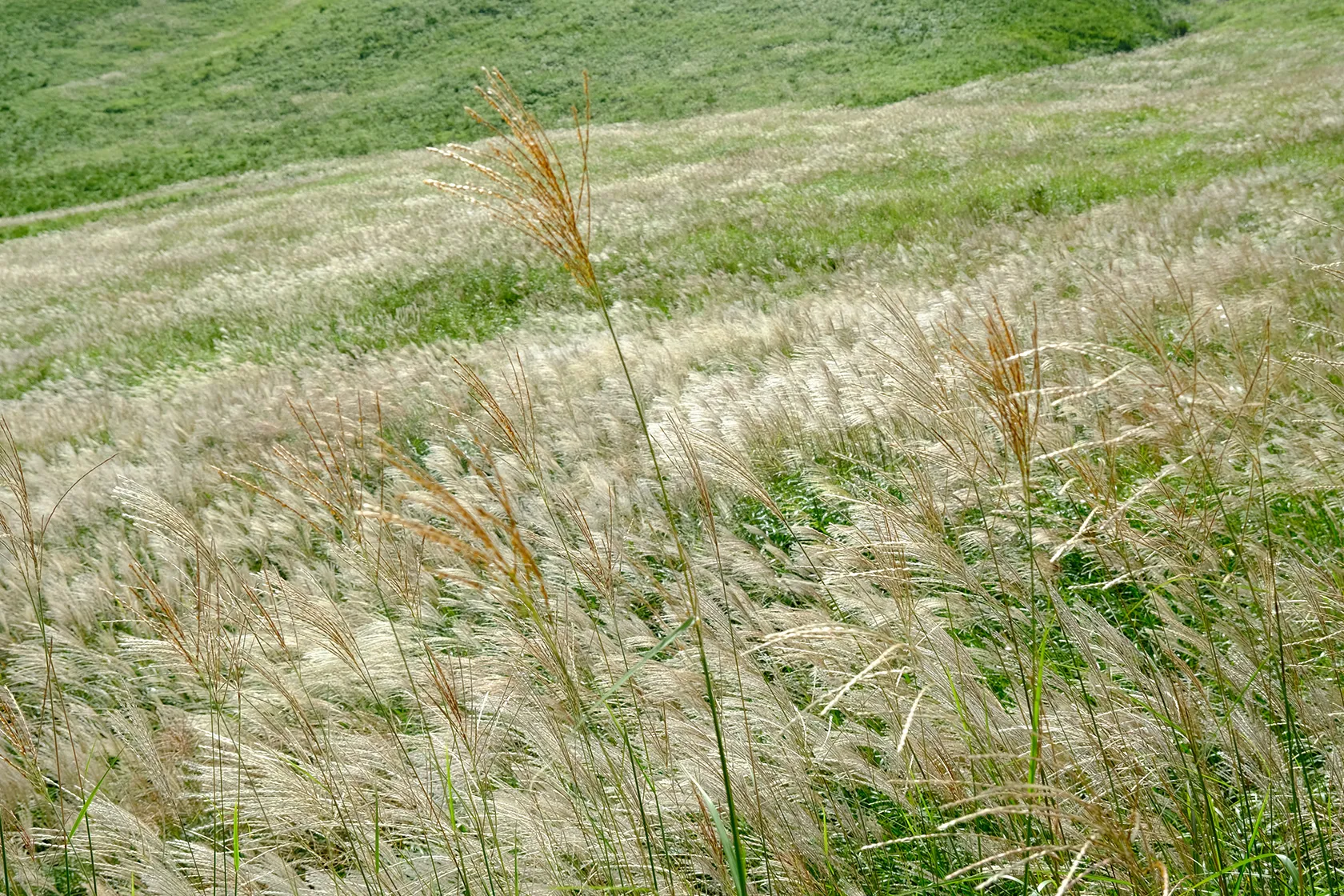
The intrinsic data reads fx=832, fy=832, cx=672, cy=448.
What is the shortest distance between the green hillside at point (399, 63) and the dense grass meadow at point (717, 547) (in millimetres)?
25891

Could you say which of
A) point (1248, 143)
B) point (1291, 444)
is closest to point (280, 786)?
point (1291, 444)

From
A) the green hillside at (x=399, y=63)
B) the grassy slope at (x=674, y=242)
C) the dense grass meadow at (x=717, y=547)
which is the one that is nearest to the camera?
the dense grass meadow at (x=717, y=547)

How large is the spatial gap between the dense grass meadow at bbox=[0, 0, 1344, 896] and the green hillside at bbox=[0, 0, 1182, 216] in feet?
84.9

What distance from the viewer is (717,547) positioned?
2246 millimetres

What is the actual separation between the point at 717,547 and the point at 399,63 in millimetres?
55094

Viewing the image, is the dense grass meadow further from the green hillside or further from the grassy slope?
the green hillside

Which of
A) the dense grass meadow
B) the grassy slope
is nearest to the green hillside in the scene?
the grassy slope

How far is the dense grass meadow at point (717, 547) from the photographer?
1.84 metres

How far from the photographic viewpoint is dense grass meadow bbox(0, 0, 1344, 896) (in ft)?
6.03

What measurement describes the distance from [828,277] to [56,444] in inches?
315

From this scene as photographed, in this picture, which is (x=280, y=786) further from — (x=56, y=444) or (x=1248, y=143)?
(x=1248, y=143)

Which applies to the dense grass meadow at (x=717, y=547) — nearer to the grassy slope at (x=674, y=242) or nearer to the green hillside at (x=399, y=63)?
the grassy slope at (x=674, y=242)

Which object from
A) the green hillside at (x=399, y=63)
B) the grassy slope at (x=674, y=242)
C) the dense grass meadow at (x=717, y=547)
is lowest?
the dense grass meadow at (x=717, y=547)

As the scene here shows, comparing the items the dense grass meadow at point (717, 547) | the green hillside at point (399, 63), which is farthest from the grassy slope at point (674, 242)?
the green hillside at point (399, 63)
